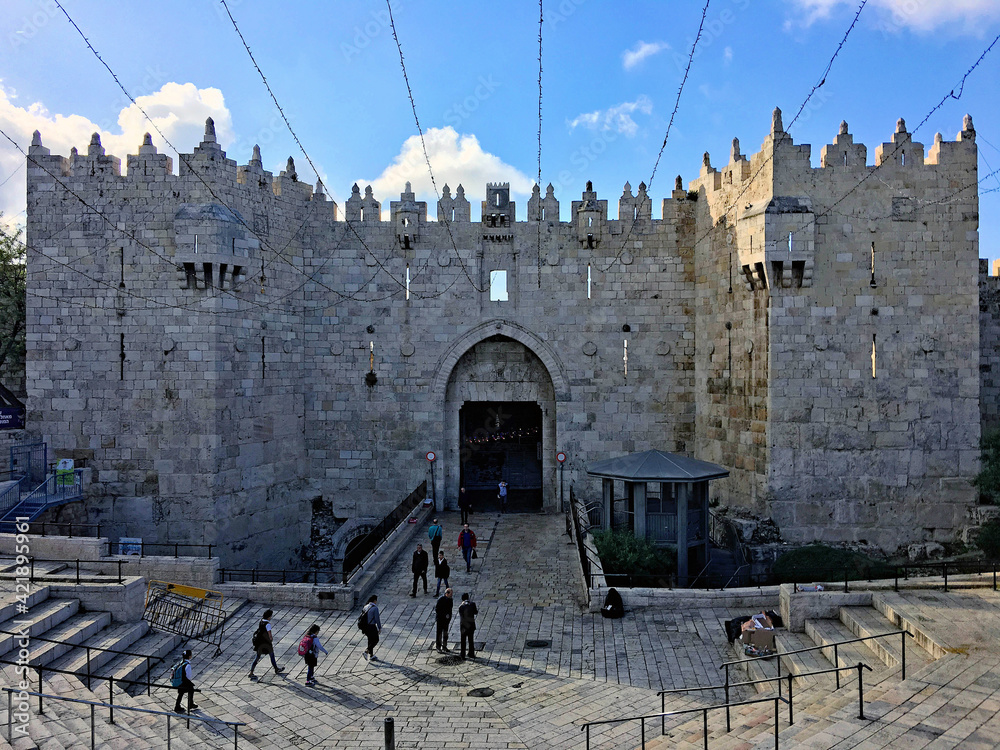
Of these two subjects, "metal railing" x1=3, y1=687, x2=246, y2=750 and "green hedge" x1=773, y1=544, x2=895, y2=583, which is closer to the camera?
"metal railing" x1=3, y1=687, x2=246, y2=750

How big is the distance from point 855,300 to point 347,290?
1451 centimetres

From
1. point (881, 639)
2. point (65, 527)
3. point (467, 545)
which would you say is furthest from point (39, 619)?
point (881, 639)

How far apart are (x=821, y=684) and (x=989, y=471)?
34.7ft

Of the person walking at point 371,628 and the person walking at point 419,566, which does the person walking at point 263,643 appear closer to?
the person walking at point 371,628

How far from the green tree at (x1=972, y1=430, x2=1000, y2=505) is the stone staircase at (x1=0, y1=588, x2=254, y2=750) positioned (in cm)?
1733

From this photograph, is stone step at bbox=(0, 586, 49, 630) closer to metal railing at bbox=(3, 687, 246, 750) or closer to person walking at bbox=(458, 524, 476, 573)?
metal railing at bbox=(3, 687, 246, 750)

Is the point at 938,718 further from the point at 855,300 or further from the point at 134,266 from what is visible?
the point at 134,266

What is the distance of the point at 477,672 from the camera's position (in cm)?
1172

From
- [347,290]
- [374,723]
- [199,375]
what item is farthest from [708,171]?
[374,723]

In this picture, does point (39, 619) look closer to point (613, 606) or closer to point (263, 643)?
point (263, 643)

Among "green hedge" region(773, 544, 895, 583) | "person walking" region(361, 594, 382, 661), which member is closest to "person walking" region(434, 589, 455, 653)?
"person walking" region(361, 594, 382, 661)

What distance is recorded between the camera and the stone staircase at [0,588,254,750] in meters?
9.30

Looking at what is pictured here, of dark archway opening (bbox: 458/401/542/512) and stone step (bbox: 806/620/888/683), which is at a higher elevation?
dark archway opening (bbox: 458/401/542/512)

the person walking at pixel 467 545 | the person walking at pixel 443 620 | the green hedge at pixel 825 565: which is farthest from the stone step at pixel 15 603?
the green hedge at pixel 825 565
